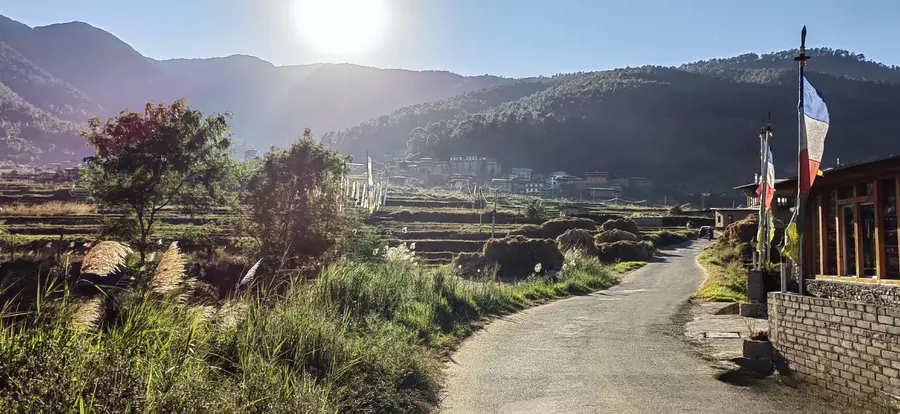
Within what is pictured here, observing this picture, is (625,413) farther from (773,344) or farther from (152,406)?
(152,406)

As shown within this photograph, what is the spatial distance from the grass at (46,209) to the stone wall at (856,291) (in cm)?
4435

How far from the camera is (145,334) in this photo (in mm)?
5340

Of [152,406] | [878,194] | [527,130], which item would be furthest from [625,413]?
[527,130]

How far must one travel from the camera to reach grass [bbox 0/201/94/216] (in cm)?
4519

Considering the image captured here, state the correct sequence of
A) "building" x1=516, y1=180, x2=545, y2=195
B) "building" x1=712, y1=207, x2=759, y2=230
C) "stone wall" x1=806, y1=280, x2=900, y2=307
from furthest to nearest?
"building" x1=516, y1=180, x2=545, y2=195 < "building" x1=712, y1=207, x2=759, y2=230 < "stone wall" x1=806, y1=280, x2=900, y2=307

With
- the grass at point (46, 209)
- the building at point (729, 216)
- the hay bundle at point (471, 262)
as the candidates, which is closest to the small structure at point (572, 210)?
the building at point (729, 216)

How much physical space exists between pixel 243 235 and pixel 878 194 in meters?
19.6

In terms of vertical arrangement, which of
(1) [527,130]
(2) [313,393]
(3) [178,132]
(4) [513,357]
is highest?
(1) [527,130]

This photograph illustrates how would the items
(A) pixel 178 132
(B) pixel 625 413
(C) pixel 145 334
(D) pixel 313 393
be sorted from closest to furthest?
(C) pixel 145 334 < (D) pixel 313 393 < (B) pixel 625 413 < (A) pixel 178 132

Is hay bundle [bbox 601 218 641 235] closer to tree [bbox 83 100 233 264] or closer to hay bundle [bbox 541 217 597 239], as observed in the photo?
hay bundle [bbox 541 217 597 239]

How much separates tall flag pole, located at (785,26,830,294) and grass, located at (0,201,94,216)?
146ft

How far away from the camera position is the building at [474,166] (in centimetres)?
16312

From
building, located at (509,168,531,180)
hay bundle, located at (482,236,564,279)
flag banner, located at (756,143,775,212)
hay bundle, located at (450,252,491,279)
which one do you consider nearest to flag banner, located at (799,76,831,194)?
flag banner, located at (756,143,775,212)

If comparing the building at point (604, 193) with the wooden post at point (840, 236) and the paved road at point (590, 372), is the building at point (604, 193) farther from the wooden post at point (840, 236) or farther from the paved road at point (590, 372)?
the wooden post at point (840, 236)
